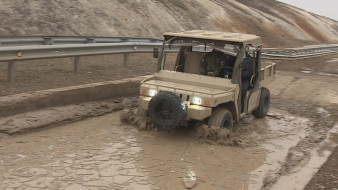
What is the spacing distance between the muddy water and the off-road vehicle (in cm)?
46

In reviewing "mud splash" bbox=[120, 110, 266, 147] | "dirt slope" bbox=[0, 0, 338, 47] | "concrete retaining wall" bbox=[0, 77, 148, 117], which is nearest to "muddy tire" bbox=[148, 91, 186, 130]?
"mud splash" bbox=[120, 110, 266, 147]

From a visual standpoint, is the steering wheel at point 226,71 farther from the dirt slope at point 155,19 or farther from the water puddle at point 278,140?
the dirt slope at point 155,19

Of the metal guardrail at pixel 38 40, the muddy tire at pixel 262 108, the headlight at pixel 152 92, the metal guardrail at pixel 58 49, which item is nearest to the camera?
the headlight at pixel 152 92

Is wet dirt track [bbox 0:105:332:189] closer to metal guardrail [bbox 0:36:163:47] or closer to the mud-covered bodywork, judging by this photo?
the mud-covered bodywork

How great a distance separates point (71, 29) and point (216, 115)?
1317 centimetres

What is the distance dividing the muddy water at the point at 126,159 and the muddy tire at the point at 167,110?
1.26 feet

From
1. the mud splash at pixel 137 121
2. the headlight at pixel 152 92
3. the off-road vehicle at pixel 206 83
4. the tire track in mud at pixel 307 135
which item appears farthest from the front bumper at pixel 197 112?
the tire track in mud at pixel 307 135

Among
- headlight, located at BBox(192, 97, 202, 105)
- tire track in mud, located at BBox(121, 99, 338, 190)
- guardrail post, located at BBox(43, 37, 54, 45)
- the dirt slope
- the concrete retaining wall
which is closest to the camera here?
tire track in mud, located at BBox(121, 99, 338, 190)

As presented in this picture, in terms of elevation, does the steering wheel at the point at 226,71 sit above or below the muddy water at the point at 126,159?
above

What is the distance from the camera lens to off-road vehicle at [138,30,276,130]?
20.2ft

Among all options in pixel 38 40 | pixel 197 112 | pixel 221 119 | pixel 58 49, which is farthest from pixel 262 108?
pixel 38 40

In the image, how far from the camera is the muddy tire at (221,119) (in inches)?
254

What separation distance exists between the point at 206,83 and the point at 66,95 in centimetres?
269

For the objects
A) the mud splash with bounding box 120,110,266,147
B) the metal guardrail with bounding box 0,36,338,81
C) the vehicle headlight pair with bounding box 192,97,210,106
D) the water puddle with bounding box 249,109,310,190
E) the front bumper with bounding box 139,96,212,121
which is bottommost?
the water puddle with bounding box 249,109,310,190
